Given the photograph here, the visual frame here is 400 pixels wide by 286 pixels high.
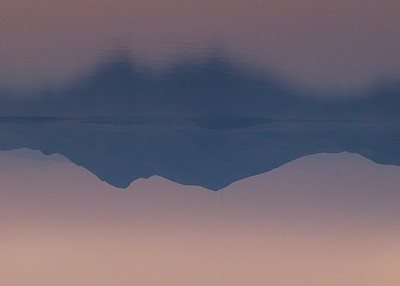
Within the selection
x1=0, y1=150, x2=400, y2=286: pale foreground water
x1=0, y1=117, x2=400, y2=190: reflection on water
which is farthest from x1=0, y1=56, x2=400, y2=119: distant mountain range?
x1=0, y1=150, x2=400, y2=286: pale foreground water

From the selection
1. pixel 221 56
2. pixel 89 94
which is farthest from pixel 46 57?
pixel 221 56

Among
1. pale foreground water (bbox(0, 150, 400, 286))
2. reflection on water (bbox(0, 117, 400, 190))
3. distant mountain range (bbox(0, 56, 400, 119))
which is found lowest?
pale foreground water (bbox(0, 150, 400, 286))


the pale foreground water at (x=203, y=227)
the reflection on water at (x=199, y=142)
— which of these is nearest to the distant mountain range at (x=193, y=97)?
the reflection on water at (x=199, y=142)

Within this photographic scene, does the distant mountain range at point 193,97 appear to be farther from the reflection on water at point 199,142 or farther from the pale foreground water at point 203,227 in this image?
the pale foreground water at point 203,227

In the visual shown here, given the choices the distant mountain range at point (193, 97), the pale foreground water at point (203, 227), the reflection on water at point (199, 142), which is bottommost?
the pale foreground water at point (203, 227)

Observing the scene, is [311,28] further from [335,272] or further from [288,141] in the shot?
[335,272]

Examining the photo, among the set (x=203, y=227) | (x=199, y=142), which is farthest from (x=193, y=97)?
(x=203, y=227)

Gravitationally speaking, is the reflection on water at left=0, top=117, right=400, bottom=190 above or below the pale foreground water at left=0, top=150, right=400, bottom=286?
above

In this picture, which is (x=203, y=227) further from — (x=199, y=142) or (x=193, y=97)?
(x=193, y=97)

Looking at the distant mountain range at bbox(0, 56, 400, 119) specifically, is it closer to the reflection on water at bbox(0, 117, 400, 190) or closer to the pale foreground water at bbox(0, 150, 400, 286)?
the reflection on water at bbox(0, 117, 400, 190)
